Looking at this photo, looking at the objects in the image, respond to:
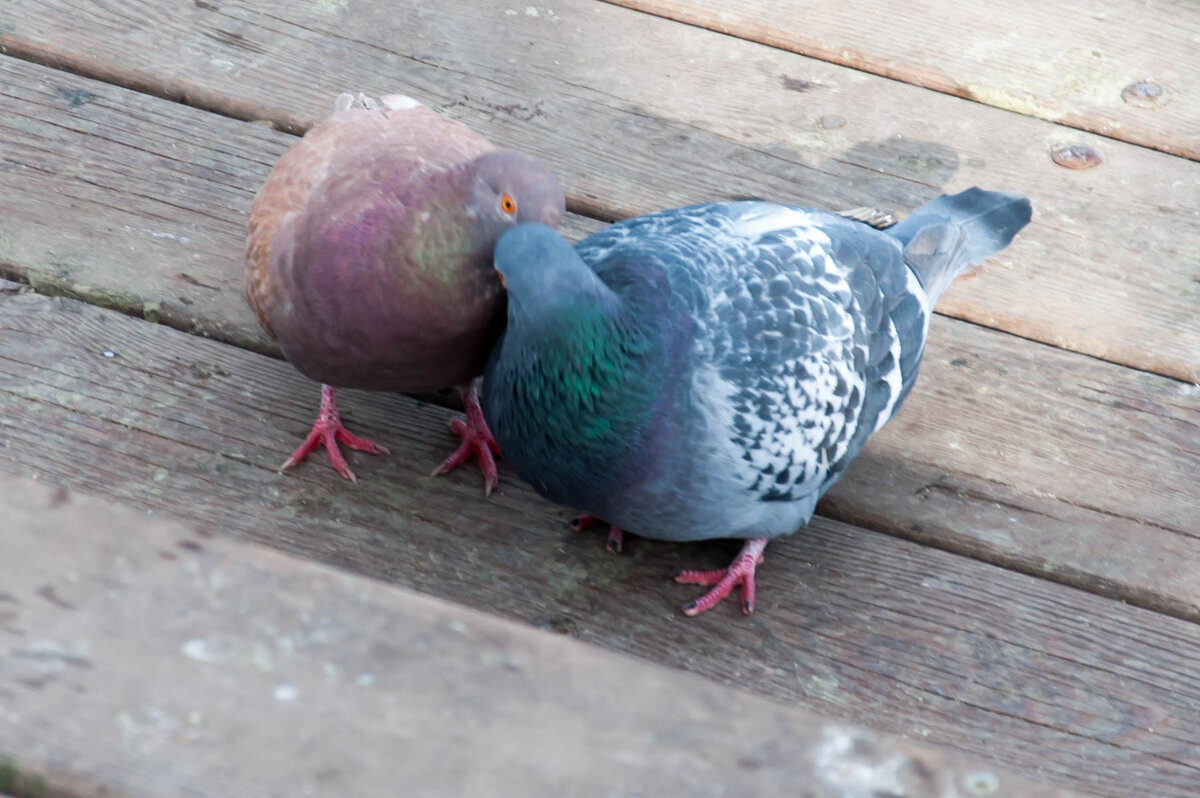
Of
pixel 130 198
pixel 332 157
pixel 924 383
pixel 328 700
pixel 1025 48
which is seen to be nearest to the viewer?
pixel 328 700

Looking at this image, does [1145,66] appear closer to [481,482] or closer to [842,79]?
[842,79]

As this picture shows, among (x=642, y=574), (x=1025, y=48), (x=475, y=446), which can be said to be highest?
(x=1025, y=48)

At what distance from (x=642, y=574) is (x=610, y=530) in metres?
0.11

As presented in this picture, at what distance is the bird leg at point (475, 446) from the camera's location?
218 cm

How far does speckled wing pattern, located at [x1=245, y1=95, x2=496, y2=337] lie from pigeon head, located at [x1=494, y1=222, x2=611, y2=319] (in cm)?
27

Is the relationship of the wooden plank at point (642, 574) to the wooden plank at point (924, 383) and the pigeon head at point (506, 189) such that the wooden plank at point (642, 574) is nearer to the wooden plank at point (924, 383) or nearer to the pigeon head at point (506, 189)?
the wooden plank at point (924, 383)

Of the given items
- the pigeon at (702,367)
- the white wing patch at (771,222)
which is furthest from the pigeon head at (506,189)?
the white wing patch at (771,222)

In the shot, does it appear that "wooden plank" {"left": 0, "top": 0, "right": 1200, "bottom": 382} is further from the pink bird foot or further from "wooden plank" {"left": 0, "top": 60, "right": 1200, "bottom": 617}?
the pink bird foot

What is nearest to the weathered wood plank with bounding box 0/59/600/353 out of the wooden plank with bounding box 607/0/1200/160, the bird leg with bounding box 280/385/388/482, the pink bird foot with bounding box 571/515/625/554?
the bird leg with bounding box 280/385/388/482

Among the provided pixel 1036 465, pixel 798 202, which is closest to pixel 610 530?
pixel 1036 465

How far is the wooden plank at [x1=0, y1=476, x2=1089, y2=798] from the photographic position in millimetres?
847

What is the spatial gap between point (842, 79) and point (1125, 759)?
5.91 feet

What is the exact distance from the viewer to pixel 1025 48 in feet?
9.85

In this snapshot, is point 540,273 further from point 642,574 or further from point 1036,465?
point 1036,465
